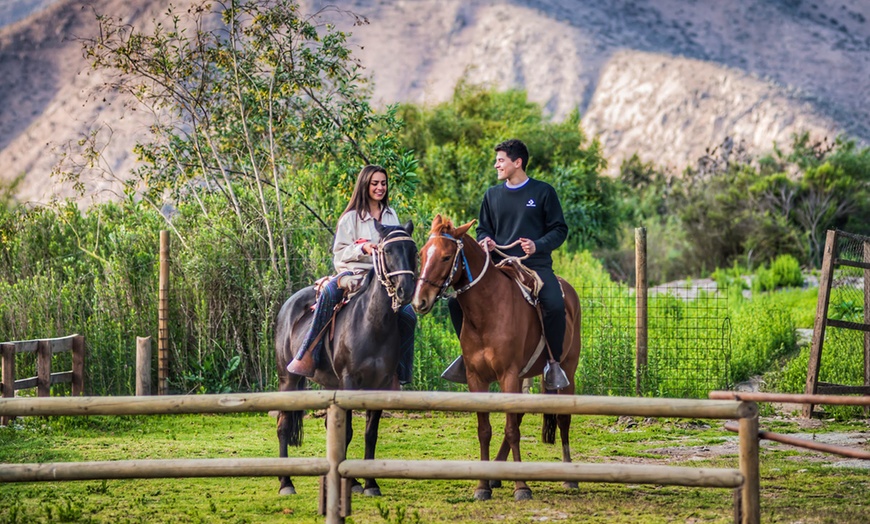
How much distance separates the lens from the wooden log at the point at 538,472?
5375 mm

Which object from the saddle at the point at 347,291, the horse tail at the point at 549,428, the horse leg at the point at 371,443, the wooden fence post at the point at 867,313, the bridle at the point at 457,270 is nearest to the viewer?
the bridle at the point at 457,270

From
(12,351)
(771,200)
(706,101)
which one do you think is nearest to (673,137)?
(706,101)

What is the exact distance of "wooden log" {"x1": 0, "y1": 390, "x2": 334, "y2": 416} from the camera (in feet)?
18.1

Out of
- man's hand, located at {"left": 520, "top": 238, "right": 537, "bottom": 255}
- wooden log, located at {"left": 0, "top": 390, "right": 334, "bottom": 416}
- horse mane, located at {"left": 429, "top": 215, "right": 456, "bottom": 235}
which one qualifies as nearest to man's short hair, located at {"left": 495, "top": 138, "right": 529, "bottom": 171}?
man's hand, located at {"left": 520, "top": 238, "right": 537, "bottom": 255}

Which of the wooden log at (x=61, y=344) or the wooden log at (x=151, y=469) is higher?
the wooden log at (x=61, y=344)

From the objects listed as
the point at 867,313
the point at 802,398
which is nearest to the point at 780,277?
the point at 867,313

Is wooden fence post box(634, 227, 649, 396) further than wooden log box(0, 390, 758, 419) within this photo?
Yes

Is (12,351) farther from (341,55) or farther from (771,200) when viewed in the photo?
(771,200)

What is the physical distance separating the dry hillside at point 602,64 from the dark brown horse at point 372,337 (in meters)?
55.3

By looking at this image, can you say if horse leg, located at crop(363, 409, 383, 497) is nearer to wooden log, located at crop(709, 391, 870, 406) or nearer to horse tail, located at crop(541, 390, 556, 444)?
horse tail, located at crop(541, 390, 556, 444)

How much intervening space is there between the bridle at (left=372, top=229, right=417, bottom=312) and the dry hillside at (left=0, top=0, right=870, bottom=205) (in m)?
56.0

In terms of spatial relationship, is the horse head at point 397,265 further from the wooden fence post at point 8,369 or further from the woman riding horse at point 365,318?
the wooden fence post at point 8,369

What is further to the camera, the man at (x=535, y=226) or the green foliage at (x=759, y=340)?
the green foliage at (x=759, y=340)

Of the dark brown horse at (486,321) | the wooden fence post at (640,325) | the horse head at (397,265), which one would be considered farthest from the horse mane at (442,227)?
the wooden fence post at (640,325)
